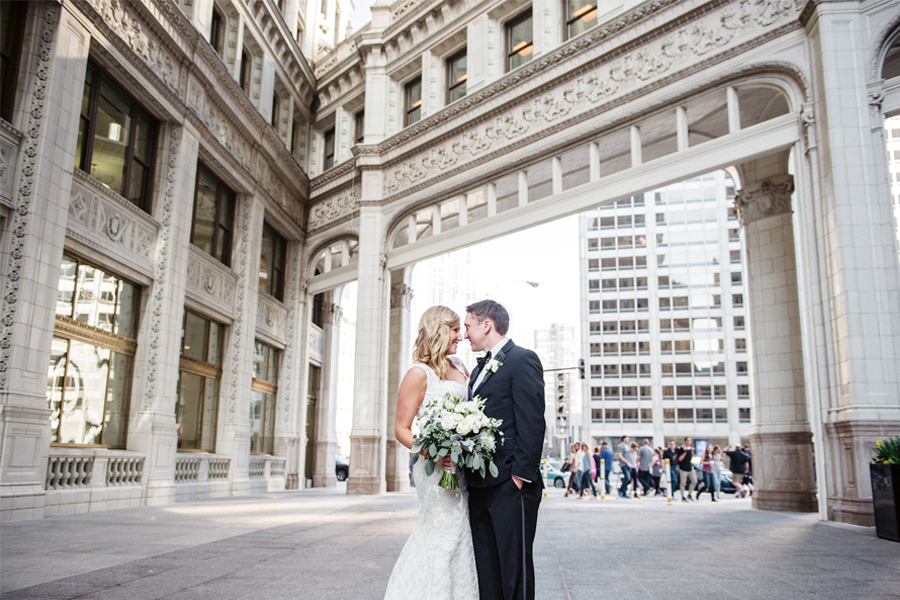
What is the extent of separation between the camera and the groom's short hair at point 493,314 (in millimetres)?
3898

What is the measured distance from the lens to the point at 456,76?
69.7 feet

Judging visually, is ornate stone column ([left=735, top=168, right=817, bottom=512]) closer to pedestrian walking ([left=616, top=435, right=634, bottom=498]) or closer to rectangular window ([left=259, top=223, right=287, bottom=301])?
pedestrian walking ([left=616, top=435, right=634, bottom=498])

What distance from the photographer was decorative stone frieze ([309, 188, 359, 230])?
22953mm

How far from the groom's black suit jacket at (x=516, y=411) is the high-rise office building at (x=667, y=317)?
287 feet

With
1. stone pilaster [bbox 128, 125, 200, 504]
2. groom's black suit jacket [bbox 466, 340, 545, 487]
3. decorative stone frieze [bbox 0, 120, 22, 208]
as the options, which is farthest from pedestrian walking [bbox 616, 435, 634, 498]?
groom's black suit jacket [bbox 466, 340, 545, 487]

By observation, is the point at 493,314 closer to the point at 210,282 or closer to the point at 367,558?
the point at 367,558

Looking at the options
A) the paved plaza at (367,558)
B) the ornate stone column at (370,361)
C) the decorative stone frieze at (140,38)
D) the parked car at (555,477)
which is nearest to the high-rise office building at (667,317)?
the parked car at (555,477)

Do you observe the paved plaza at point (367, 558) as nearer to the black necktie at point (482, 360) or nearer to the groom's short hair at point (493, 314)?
the black necktie at point (482, 360)

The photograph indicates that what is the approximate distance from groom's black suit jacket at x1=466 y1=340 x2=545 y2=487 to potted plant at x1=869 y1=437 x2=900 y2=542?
7258 mm

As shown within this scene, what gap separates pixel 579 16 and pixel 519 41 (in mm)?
2363

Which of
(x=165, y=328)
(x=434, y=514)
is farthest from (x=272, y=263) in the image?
(x=434, y=514)

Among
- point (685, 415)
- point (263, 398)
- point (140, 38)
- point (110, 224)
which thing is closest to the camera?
point (110, 224)

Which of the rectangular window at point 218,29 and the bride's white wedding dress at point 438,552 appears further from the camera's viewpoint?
the rectangular window at point 218,29

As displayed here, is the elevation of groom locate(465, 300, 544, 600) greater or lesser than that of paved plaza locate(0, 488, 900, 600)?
greater
